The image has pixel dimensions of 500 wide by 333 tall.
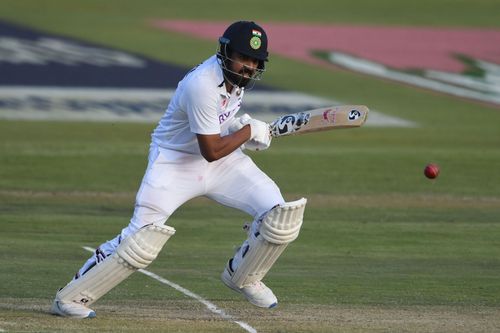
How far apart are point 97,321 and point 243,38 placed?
199cm

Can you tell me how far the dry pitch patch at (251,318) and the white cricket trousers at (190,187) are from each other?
454 millimetres

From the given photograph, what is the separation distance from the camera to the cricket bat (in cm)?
781

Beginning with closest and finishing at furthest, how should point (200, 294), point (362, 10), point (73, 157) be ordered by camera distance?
point (200, 294), point (73, 157), point (362, 10)

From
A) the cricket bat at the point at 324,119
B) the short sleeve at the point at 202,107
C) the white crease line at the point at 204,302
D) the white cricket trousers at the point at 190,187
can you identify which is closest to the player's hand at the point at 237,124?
the white cricket trousers at the point at 190,187

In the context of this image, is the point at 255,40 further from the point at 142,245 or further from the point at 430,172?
the point at 430,172

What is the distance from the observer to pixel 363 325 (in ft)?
23.6

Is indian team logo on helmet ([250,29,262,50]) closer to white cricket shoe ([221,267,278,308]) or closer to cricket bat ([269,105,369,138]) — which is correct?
cricket bat ([269,105,369,138])

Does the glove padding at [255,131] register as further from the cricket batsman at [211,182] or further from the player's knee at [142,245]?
the player's knee at [142,245]

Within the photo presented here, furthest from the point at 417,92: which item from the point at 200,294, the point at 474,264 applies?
the point at 200,294

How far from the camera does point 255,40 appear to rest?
7.29 meters

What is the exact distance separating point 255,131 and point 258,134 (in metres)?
0.04

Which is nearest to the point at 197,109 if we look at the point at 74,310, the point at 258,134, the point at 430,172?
the point at 258,134

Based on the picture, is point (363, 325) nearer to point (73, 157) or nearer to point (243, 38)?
point (243, 38)

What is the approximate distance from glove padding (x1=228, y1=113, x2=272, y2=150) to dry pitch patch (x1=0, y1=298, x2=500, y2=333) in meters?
1.12
